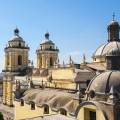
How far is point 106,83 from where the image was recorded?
75.4ft

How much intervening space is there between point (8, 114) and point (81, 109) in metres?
27.9

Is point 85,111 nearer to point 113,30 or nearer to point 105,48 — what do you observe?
point 105,48

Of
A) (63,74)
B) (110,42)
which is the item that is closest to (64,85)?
(63,74)

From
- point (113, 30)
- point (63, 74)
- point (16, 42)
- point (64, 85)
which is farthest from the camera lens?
point (16, 42)

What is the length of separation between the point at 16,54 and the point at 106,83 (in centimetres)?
3755

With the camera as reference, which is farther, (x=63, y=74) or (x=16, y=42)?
(x=16, y=42)

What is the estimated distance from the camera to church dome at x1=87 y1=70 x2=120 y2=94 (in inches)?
892

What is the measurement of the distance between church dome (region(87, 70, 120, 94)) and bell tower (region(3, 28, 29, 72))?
3606cm

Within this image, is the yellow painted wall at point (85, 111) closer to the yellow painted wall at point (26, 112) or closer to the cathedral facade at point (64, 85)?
the cathedral facade at point (64, 85)

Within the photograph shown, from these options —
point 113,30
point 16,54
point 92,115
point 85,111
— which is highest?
point 113,30

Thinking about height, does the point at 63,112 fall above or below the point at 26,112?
above

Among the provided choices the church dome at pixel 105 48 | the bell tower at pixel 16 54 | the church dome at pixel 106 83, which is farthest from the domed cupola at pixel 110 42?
the bell tower at pixel 16 54

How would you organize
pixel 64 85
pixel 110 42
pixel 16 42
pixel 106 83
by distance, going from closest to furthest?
pixel 106 83
pixel 64 85
pixel 110 42
pixel 16 42

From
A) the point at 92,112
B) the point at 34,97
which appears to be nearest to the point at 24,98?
the point at 34,97
